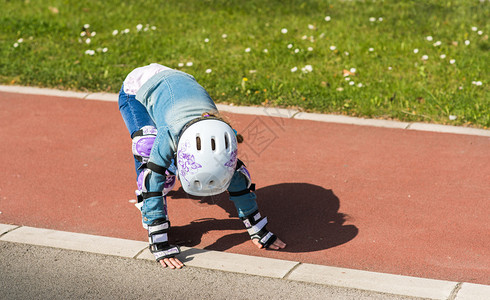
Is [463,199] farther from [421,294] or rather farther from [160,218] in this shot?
[160,218]

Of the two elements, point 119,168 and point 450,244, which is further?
point 119,168

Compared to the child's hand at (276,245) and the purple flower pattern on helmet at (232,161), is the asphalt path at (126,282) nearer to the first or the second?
the child's hand at (276,245)

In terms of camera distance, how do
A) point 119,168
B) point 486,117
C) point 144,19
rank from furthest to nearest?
point 144,19 < point 486,117 < point 119,168

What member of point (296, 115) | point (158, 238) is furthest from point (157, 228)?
point (296, 115)

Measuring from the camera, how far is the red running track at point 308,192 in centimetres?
484

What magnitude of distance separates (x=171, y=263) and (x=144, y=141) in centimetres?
93

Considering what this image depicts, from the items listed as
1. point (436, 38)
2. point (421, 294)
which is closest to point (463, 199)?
point (421, 294)

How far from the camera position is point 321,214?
17.6 feet

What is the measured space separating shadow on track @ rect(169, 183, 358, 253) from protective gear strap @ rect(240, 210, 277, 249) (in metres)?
0.15

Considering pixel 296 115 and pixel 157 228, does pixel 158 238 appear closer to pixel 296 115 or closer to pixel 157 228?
pixel 157 228

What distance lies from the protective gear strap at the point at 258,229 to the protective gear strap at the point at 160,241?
1.81 feet

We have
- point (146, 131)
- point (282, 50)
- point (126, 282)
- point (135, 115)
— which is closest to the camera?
point (126, 282)

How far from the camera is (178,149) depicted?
414 cm

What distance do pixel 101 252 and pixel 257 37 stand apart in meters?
5.65
